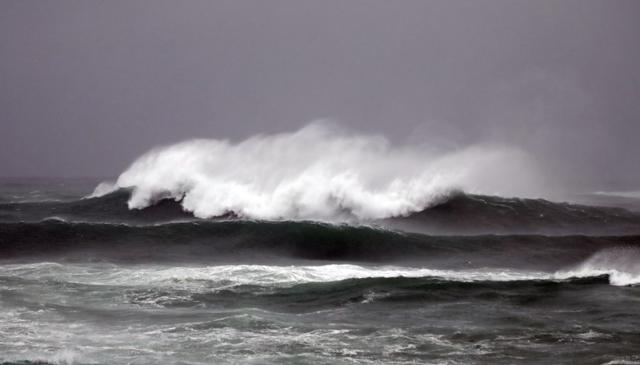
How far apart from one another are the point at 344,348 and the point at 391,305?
10.5 ft

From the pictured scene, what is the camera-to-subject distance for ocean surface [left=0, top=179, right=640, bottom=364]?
10.2 m

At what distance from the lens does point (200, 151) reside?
101ft

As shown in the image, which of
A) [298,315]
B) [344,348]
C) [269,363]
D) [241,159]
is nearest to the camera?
[269,363]

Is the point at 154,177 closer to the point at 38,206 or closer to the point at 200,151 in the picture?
the point at 200,151

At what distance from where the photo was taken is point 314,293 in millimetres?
14148

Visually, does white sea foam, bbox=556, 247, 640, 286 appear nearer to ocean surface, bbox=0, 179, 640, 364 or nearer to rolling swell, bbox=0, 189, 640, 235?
ocean surface, bbox=0, 179, 640, 364

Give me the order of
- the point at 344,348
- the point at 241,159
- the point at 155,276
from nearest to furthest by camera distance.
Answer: the point at 344,348
the point at 155,276
the point at 241,159

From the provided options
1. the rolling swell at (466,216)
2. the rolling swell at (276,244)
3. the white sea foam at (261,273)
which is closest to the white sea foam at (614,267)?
the white sea foam at (261,273)

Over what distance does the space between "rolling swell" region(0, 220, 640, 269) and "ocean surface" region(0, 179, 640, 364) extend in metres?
0.06

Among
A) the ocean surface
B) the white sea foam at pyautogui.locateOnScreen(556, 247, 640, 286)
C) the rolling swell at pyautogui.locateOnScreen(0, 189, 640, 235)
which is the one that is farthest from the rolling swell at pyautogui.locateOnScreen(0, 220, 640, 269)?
the rolling swell at pyautogui.locateOnScreen(0, 189, 640, 235)

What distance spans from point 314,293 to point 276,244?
6905 millimetres

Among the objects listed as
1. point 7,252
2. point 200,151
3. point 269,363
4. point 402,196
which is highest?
point 200,151

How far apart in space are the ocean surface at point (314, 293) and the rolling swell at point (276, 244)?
6cm

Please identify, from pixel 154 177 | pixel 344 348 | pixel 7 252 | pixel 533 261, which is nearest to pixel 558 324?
pixel 344 348
